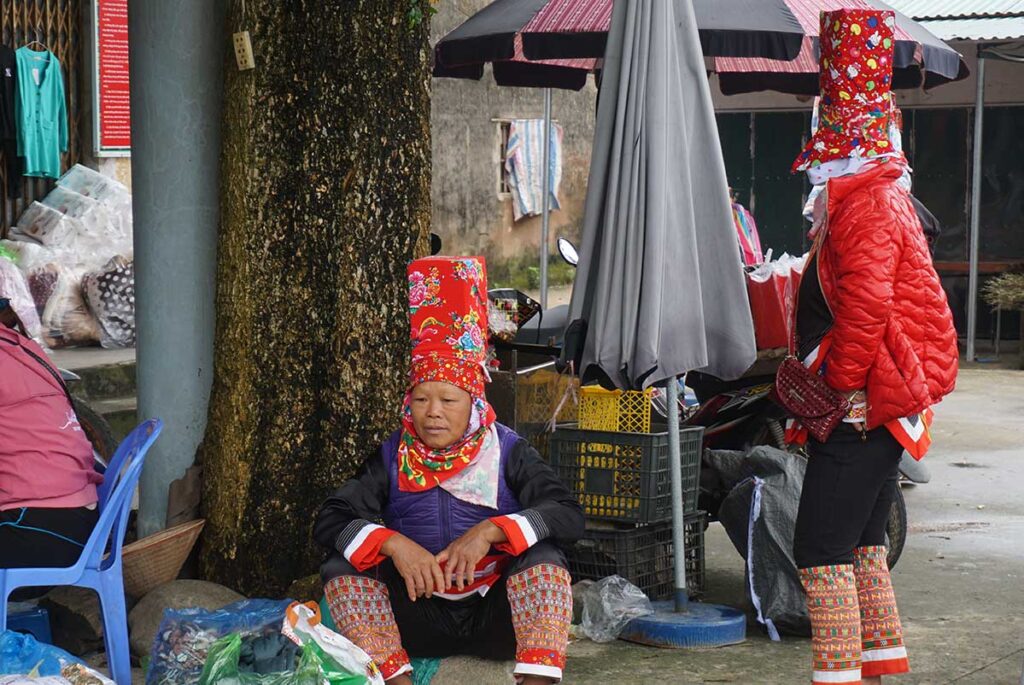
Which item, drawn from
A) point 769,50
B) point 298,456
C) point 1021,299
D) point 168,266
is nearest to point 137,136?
point 168,266

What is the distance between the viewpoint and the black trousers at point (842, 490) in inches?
165

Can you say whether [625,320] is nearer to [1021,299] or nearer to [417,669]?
[417,669]

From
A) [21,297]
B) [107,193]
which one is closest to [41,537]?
[21,297]

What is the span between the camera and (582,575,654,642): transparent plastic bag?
206 inches

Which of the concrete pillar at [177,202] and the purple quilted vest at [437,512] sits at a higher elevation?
the concrete pillar at [177,202]

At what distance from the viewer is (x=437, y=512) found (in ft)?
12.4

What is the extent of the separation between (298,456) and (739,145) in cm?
1038

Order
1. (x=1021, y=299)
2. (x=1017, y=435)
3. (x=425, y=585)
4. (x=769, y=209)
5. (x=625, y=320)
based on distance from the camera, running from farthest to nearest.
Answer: (x=769, y=209)
(x=1021, y=299)
(x=1017, y=435)
(x=625, y=320)
(x=425, y=585)

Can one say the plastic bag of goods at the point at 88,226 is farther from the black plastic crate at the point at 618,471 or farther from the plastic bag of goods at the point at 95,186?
the black plastic crate at the point at 618,471

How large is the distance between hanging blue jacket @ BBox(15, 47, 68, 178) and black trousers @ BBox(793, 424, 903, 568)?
7.71 meters

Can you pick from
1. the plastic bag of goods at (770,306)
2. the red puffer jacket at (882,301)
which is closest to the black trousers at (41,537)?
the red puffer jacket at (882,301)

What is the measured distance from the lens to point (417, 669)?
3.83 meters

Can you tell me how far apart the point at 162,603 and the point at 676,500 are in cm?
188

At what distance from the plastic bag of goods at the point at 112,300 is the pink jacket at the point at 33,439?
5968 mm
